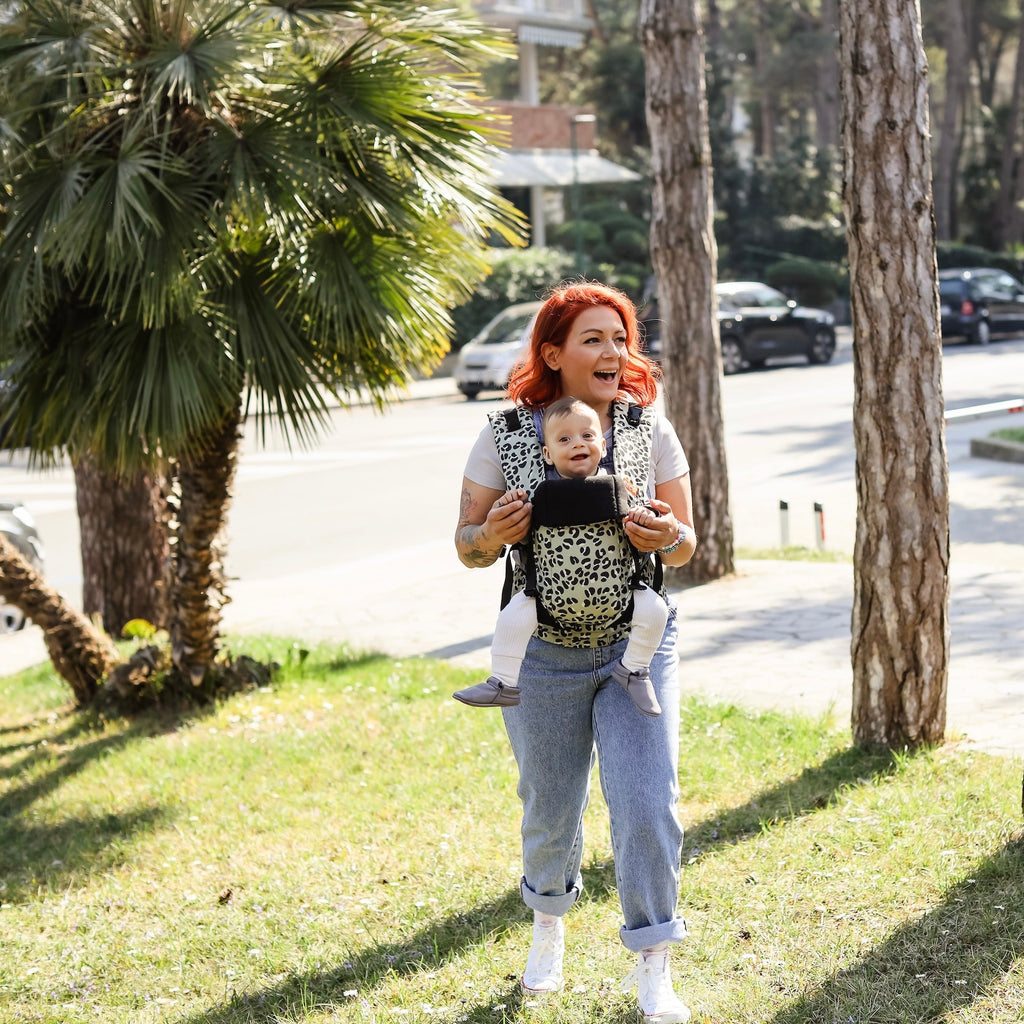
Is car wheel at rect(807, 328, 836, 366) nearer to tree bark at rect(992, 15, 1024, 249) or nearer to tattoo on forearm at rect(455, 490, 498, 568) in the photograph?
tree bark at rect(992, 15, 1024, 249)

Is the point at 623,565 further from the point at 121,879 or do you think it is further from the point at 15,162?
the point at 15,162

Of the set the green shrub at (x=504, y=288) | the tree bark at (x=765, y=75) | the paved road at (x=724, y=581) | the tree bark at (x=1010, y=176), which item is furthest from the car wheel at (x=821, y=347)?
the tree bark at (x=1010, y=176)

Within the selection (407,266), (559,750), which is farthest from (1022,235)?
(559,750)

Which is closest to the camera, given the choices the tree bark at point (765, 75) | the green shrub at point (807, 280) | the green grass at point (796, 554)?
the green grass at point (796, 554)

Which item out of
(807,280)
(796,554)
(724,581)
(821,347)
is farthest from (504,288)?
(724,581)

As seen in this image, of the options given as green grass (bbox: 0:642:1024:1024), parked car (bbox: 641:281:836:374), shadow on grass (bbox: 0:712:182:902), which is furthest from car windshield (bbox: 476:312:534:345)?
green grass (bbox: 0:642:1024:1024)

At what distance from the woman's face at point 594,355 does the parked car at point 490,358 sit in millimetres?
20514

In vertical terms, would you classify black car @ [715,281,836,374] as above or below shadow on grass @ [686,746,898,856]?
above

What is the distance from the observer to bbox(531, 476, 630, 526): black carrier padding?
3051 millimetres

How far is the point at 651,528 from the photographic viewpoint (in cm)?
301

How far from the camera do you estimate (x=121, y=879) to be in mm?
4926

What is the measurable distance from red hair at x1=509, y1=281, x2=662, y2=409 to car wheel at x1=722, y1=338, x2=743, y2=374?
23717 mm

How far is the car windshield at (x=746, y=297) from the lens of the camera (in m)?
27.3

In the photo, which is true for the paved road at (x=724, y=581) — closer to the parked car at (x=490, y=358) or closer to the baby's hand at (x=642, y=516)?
the baby's hand at (x=642, y=516)
